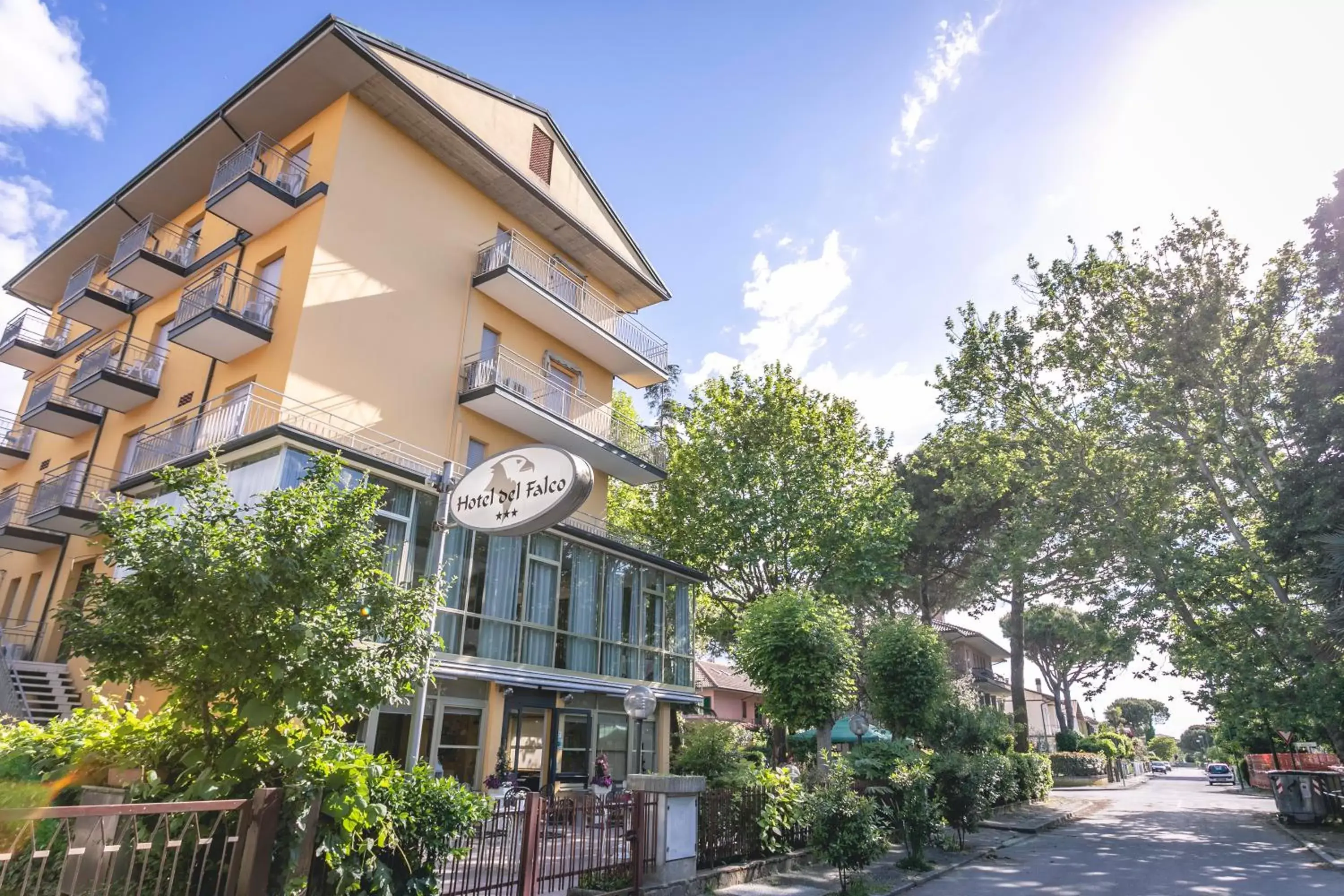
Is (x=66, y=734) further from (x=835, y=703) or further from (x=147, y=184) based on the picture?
(x=147, y=184)

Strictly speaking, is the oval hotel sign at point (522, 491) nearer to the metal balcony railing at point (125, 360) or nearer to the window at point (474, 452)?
the window at point (474, 452)

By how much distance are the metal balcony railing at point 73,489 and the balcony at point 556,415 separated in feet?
32.9

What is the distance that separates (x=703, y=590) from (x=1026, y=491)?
12.5m

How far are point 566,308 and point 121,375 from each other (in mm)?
11157

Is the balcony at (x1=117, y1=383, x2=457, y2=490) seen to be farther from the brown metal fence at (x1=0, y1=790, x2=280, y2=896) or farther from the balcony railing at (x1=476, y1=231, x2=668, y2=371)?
the brown metal fence at (x1=0, y1=790, x2=280, y2=896)

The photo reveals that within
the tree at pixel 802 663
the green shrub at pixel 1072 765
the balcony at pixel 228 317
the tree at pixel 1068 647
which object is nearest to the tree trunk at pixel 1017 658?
the tree at pixel 1068 647

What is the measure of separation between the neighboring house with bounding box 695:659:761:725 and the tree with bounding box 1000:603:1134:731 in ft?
45.8

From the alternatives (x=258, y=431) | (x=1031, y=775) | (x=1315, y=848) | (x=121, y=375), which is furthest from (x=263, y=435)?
(x=1031, y=775)

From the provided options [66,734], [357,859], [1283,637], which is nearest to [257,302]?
[66,734]

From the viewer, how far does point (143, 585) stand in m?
6.27

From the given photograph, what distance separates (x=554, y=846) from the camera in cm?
858

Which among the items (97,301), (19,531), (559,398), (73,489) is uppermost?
(97,301)

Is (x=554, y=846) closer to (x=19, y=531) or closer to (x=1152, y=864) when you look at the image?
(x=1152, y=864)

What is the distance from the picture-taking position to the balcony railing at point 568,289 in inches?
744
